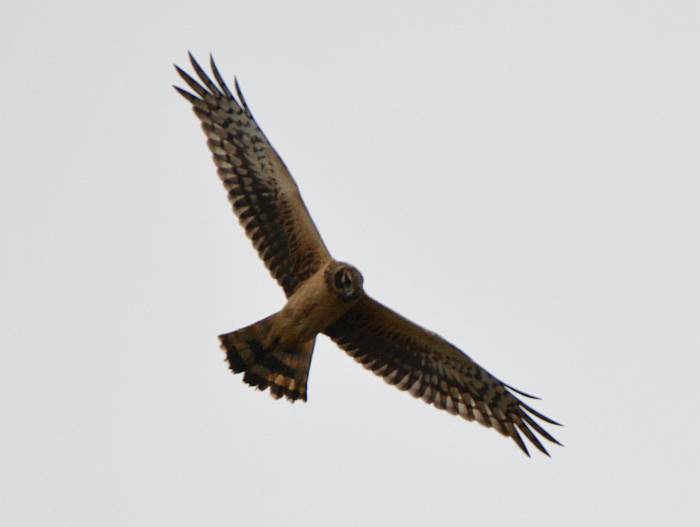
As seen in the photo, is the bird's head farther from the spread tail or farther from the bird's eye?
the spread tail

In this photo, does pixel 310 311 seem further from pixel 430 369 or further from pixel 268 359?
pixel 430 369

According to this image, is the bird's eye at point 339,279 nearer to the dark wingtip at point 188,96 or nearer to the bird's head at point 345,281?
the bird's head at point 345,281

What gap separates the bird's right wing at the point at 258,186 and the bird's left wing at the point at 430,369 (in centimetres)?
70

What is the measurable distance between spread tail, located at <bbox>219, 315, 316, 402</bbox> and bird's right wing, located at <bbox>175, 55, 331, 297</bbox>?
0.51 metres

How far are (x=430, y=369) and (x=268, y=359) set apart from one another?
5.49ft

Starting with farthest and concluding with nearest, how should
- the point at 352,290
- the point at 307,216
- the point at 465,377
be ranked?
the point at 465,377
the point at 307,216
the point at 352,290

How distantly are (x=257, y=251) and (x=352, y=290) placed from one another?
3.82ft

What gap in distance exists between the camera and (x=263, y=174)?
405 inches

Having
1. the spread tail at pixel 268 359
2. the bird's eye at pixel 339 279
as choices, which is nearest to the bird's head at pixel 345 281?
the bird's eye at pixel 339 279

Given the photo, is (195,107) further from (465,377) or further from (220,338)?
(465,377)

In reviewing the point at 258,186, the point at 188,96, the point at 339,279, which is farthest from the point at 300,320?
the point at 188,96

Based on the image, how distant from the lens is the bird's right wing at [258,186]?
395 inches

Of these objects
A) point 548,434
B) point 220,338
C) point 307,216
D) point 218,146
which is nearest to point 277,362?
point 220,338

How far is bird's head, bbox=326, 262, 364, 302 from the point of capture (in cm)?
941
